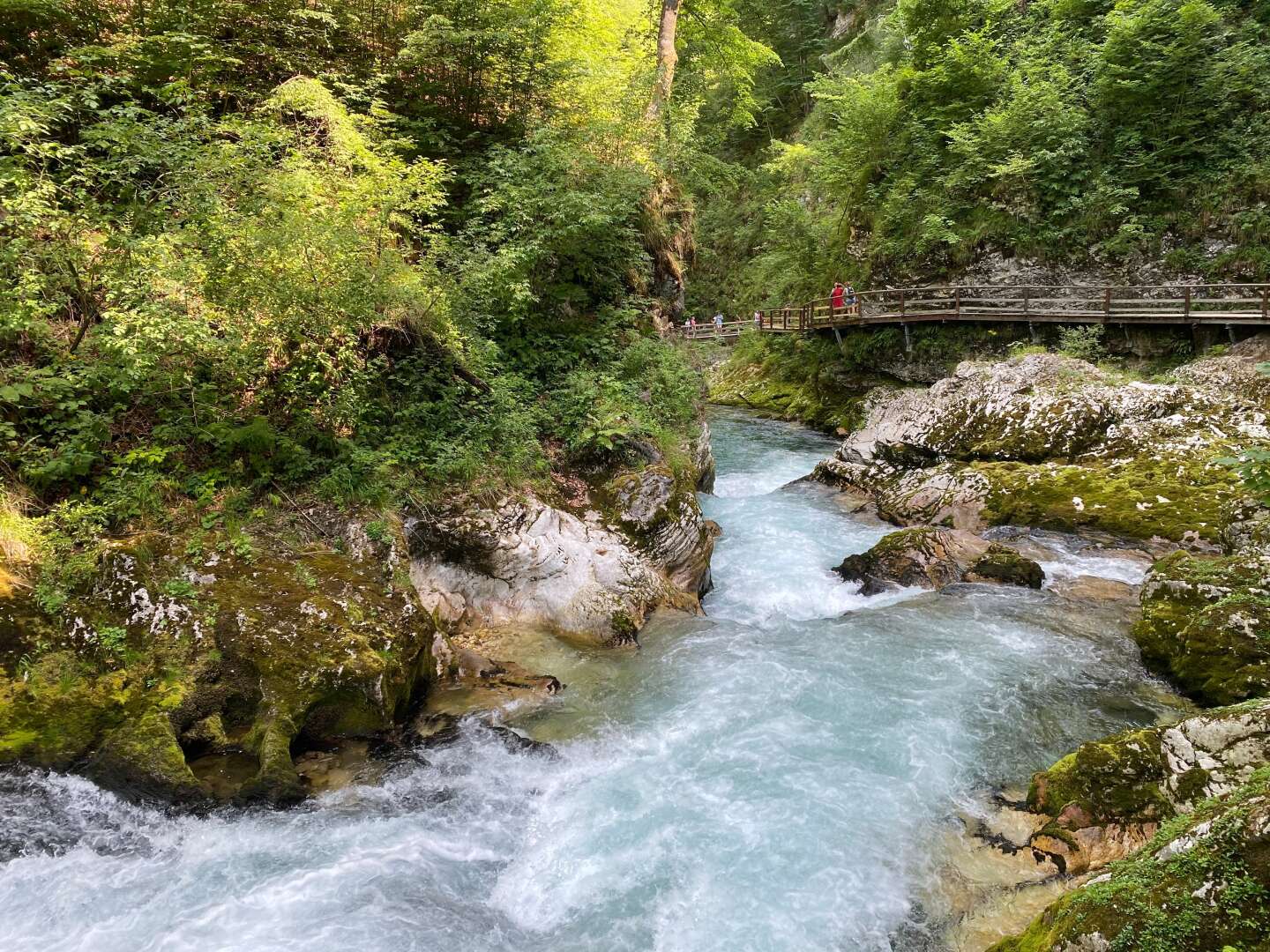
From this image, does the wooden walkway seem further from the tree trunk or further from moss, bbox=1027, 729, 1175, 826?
moss, bbox=1027, 729, 1175, 826

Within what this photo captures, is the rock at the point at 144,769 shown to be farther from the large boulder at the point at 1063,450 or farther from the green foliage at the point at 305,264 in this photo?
the large boulder at the point at 1063,450

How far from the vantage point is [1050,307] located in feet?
62.4

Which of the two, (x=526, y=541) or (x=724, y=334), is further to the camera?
(x=724, y=334)

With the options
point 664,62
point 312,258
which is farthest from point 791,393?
point 312,258

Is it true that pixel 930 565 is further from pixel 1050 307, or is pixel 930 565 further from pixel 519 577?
pixel 1050 307

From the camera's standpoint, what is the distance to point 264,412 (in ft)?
25.4

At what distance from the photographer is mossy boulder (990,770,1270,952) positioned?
2912mm

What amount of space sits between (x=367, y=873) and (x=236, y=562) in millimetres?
3329

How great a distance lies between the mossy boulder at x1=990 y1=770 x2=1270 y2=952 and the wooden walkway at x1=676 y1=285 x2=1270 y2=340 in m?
14.6

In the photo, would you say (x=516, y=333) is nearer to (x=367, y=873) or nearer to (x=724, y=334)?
(x=367, y=873)

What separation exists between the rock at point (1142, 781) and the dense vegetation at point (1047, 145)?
669 inches

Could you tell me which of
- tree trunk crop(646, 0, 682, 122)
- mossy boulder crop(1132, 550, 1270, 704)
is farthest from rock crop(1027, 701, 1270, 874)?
tree trunk crop(646, 0, 682, 122)

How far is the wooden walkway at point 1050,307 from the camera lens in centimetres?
1582

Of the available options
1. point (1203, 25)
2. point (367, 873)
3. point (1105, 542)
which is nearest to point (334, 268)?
point (367, 873)
